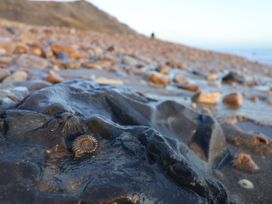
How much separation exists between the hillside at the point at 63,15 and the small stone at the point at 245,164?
1080 inches

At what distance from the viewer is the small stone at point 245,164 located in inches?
105

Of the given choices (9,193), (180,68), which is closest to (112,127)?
(9,193)

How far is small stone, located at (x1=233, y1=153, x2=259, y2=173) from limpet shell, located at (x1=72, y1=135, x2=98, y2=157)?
4.67 ft

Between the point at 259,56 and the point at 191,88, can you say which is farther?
the point at 259,56

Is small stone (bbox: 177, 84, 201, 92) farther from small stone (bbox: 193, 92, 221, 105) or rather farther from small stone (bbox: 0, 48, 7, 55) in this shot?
small stone (bbox: 0, 48, 7, 55)

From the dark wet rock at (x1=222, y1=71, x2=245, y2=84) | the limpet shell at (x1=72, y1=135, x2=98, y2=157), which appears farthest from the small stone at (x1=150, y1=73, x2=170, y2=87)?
the limpet shell at (x1=72, y1=135, x2=98, y2=157)

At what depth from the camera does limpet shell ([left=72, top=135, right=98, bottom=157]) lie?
168cm

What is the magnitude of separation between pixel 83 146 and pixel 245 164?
5.04 ft

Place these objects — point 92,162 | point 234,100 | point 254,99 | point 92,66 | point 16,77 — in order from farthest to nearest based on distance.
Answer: point 92,66 → point 254,99 → point 234,100 → point 16,77 → point 92,162

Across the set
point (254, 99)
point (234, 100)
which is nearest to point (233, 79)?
point (254, 99)

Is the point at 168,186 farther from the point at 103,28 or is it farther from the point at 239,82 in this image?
the point at 103,28

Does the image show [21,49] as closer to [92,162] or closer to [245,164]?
[245,164]

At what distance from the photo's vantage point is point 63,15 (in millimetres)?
35594

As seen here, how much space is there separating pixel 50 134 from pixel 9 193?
1.32 feet
